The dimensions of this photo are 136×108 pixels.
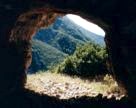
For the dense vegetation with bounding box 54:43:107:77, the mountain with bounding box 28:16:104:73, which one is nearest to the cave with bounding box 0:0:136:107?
the dense vegetation with bounding box 54:43:107:77

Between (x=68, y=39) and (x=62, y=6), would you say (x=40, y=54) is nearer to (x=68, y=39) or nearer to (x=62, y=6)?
(x=68, y=39)

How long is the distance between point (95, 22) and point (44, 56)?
100004mm

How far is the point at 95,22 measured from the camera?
27469mm

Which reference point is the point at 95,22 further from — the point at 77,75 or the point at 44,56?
the point at 44,56

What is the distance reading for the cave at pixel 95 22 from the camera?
26.1 m

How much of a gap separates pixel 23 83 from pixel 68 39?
12066cm

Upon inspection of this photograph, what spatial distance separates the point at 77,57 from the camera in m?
56.9

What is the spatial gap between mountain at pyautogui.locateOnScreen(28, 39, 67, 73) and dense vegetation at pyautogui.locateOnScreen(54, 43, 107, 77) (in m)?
58.5

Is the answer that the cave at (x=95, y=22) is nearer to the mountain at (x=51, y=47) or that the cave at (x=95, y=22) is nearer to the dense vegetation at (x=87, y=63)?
the dense vegetation at (x=87, y=63)

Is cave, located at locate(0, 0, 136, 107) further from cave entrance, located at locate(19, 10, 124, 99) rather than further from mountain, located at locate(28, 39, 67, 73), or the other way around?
mountain, located at locate(28, 39, 67, 73)

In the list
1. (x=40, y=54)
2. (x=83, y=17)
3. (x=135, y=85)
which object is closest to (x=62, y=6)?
(x=83, y=17)

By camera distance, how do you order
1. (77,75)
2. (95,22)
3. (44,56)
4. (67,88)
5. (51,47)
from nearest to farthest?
(95,22), (67,88), (77,75), (44,56), (51,47)

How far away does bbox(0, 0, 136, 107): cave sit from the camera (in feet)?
85.5

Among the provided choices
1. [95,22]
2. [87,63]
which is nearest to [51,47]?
[87,63]
